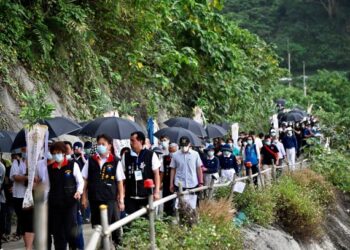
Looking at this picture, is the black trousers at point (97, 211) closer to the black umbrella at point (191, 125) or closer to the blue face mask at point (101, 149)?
the blue face mask at point (101, 149)

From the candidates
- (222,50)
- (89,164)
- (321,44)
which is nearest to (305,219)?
(89,164)

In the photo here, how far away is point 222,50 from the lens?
2152 centimetres

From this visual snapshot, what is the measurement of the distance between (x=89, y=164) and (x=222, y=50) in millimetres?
14260

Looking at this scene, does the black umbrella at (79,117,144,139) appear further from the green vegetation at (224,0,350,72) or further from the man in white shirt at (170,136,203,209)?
the green vegetation at (224,0,350,72)

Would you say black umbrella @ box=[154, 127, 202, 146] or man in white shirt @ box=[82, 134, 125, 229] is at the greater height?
black umbrella @ box=[154, 127, 202, 146]

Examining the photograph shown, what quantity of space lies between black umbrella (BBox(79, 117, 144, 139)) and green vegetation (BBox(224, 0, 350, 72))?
57612mm

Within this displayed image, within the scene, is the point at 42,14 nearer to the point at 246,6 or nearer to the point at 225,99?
Answer: the point at 225,99

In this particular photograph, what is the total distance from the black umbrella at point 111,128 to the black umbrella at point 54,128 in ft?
1.86

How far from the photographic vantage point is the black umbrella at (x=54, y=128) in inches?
361

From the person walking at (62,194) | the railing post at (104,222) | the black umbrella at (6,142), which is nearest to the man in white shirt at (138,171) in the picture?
the person walking at (62,194)

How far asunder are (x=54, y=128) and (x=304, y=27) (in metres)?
64.9

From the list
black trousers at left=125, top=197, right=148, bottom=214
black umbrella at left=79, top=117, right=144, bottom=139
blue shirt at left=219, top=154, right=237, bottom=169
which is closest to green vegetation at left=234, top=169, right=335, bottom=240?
blue shirt at left=219, top=154, right=237, bottom=169

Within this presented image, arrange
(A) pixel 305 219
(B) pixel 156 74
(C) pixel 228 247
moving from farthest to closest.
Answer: (B) pixel 156 74, (A) pixel 305 219, (C) pixel 228 247

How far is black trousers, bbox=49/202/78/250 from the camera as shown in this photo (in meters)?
7.46
